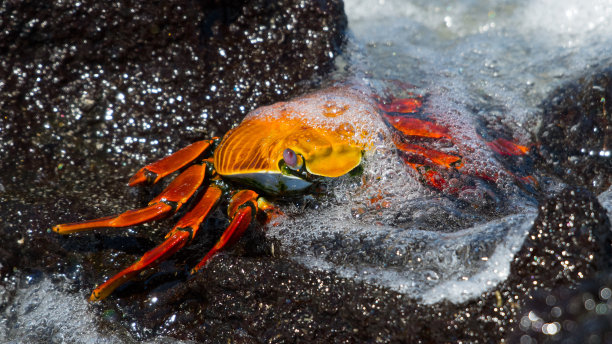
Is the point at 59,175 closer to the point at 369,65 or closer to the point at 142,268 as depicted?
the point at 142,268

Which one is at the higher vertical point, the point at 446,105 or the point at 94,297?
the point at 446,105

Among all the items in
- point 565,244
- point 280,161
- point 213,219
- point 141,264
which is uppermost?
point 565,244

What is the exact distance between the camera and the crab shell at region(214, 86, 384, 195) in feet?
6.53

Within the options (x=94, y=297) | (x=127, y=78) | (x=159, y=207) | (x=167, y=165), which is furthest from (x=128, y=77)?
(x=94, y=297)

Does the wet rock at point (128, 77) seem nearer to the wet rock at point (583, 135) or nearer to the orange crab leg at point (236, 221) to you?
the orange crab leg at point (236, 221)

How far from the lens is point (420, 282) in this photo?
151 cm

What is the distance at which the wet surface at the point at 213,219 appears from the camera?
1.38 meters

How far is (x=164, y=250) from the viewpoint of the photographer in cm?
183

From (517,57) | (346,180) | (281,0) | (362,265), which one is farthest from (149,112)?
(517,57)

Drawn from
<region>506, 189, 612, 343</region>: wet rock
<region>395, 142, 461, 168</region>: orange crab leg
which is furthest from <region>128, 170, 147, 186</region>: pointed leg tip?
<region>506, 189, 612, 343</region>: wet rock

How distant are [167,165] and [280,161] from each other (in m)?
0.58

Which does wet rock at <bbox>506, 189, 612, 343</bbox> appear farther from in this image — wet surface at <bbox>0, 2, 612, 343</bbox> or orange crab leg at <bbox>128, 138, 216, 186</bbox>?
orange crab leg at <bbox>128, 138, 216, 186</bbox>

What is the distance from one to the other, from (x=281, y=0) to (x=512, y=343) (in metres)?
2.04

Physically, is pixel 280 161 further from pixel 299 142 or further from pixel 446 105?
pixel 446 105
